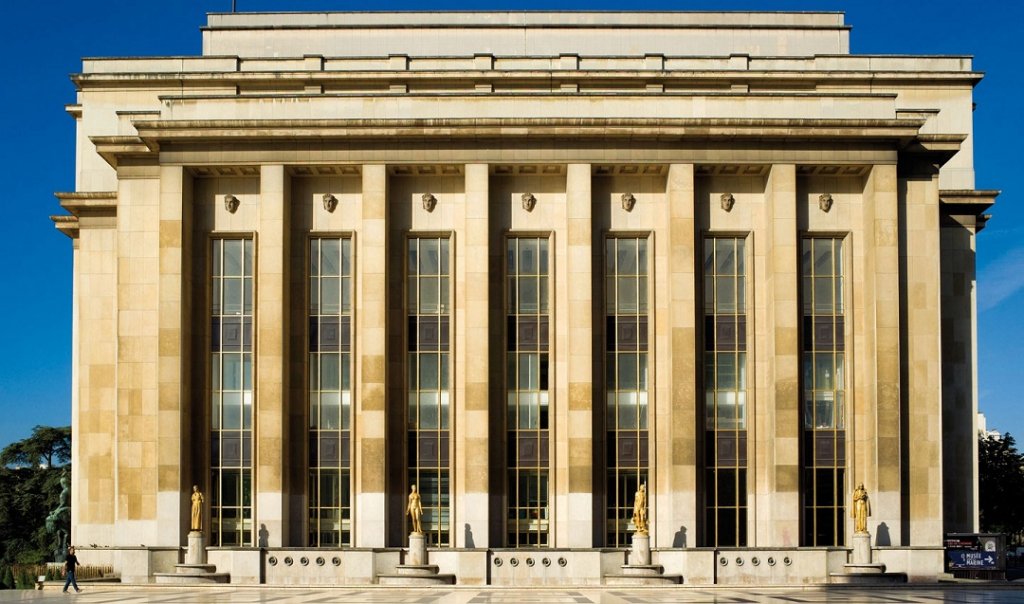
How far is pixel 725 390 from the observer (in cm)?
4900

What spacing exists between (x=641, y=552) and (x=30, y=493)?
60.0 meters

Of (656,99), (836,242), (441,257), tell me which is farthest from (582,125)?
(836,242)

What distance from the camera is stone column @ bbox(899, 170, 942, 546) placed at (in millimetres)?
47531

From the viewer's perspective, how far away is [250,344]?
48812 mm

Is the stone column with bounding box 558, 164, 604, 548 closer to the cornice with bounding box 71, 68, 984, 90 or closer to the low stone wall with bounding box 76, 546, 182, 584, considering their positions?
the cornice with bounding box 71, 68, 984, 90

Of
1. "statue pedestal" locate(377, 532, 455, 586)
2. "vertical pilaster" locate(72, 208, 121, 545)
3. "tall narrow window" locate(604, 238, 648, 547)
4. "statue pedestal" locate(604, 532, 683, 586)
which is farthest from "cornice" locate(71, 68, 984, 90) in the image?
"statue pedestal" locate(604, 532, 683, 586)

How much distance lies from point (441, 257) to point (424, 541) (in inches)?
483

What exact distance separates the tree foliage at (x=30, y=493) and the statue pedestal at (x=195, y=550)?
132ft

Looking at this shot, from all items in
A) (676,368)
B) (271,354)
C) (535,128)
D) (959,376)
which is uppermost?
(535,128)

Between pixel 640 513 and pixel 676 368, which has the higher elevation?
pixel 676 368

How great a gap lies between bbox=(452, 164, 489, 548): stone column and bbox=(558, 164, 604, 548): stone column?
3.35m

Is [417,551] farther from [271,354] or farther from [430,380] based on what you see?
[271,354]

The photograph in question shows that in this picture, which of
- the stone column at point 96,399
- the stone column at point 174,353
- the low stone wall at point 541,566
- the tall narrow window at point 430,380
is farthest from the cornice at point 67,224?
the low stone wall at point 541,566

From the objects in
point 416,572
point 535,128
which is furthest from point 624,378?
point 416,572
